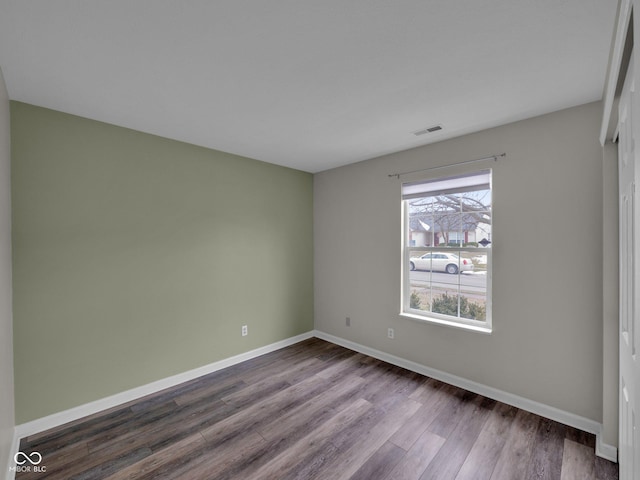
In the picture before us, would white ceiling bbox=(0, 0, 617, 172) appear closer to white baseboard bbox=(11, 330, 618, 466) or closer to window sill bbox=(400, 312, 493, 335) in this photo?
window sill bbox=(400, 312, 493, 335)

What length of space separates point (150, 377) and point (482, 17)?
3636mm

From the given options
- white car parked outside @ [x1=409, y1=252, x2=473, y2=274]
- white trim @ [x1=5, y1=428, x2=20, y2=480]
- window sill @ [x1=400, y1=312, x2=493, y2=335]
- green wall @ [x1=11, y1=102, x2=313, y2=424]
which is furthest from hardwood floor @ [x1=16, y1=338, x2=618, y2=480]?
white car parked outside @ [x1=409, y1=252, x2=473, y2=274]

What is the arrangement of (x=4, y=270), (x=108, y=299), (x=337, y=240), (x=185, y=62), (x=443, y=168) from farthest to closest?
(x=337, y=240) → (x=443, y=168) → (x=108, y=299) → (x=4, y=270) → (x=185, y=62)

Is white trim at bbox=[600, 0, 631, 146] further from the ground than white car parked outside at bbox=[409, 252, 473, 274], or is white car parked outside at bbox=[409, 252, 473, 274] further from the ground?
white trim at bbox=[600, 0, 631, 146]

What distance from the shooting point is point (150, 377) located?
9.11ft

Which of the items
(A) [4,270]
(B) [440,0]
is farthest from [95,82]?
(B) [440,0]

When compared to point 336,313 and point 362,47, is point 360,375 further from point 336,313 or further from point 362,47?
point 362,47

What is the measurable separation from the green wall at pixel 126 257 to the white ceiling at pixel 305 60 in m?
0.37

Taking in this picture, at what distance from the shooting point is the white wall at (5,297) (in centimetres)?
170

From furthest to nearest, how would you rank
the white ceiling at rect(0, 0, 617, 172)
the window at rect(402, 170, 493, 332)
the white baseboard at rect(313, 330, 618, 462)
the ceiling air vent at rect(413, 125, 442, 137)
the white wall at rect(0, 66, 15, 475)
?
the window at rect(402, 170, 493, 332) < the ceiling air vent at rect(413, 125, 442, 137) < the white baseboard at rect(313, 330, 618, 462) < the white wall at rect(0, 66, 15, 475) < the white ceiling at rect(0, 0, 617, 172)

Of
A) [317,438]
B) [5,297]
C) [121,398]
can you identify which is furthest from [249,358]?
[5,297]

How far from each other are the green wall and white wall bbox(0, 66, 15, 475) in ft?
0.44

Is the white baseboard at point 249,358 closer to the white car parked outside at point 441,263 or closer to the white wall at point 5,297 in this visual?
the white wall at point 5,297

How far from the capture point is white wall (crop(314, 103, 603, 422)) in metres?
2.20
